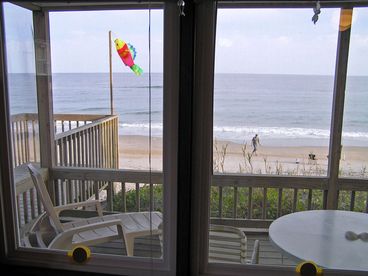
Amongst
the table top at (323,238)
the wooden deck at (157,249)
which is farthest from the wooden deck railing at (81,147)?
the table top at (323,238)

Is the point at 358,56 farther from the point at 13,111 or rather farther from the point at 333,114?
the point at 13,111

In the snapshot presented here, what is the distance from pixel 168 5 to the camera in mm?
1209

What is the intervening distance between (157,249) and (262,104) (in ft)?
3.99

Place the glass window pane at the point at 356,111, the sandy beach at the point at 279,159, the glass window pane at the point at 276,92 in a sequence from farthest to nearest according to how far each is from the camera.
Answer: the sandy beach at the point at 279,159 → the glass window pane at the point at 356,111 → the glass window pane at the point at 276,92

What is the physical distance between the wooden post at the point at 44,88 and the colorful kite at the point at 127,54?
45cm

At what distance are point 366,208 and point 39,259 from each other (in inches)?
93.9

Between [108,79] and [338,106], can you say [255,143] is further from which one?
[108,79]

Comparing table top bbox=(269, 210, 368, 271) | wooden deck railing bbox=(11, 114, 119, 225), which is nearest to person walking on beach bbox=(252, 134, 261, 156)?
table top bbox=(269, 210, 368, 271)

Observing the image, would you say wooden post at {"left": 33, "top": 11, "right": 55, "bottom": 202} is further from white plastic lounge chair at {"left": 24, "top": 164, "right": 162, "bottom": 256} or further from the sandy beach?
the sandy beach

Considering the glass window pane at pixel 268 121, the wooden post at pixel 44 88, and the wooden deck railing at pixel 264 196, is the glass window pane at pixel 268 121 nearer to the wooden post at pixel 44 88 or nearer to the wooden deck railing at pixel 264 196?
the wooden deck railing at pixel 264 196

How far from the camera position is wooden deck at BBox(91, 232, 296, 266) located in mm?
1482

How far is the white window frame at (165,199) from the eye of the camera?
124cm

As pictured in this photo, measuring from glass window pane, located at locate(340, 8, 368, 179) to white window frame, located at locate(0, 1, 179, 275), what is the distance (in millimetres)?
1397

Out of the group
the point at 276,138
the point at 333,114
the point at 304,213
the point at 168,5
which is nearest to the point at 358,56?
the point at 333,114
